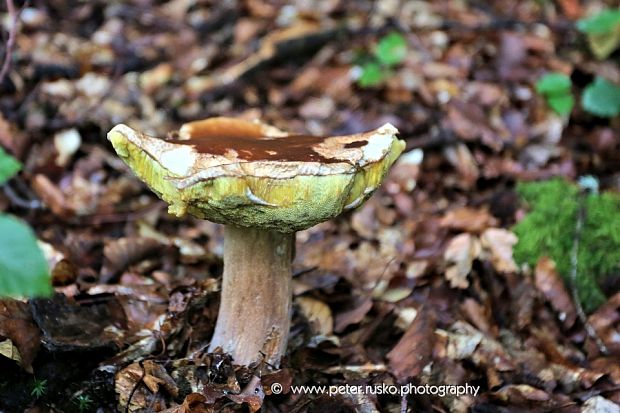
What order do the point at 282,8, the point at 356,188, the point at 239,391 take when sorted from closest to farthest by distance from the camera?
1. the point at 356,188
2. the point at 239,391
3. the point at 282,8

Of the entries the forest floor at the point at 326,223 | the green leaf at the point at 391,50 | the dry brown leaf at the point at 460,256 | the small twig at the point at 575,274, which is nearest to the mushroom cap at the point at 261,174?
the forest floor at the point at 326,223

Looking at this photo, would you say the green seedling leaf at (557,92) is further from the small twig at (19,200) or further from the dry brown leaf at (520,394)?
the small twig at (19,200)

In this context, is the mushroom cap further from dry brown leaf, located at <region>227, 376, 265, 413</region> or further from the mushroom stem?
dry brown leaf, located at <region>227, 376, 265, 413</region>

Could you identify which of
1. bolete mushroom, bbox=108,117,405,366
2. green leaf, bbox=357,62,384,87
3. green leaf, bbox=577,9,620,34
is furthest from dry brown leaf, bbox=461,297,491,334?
green leaf, bbox=577,9,620,34

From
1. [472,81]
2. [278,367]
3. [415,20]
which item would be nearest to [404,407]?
[278,367]

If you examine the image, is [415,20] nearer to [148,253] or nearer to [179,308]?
[148,253]

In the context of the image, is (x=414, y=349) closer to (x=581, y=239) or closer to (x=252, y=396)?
(x=252, y=396)

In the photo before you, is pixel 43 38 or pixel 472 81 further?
pixel 43 38
